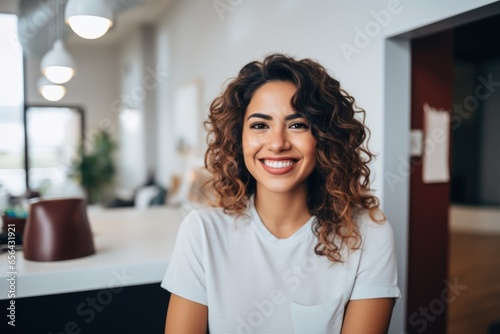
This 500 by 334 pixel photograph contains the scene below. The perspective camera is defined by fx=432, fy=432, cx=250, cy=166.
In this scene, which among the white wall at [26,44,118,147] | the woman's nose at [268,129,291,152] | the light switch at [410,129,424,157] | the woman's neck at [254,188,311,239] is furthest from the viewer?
the white wall at [26,44,118,147]

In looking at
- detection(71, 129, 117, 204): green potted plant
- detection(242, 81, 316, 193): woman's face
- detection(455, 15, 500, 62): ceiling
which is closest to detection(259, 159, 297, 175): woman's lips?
detection(242, 81, 316, 193): woman's face

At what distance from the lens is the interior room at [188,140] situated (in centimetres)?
153

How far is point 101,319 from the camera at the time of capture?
1567mm

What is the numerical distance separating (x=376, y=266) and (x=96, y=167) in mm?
7384

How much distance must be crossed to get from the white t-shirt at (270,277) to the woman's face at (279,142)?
0.17 metres

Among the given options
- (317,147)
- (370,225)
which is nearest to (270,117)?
(317,147)

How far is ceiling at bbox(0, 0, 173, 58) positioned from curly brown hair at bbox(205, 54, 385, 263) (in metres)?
2.18

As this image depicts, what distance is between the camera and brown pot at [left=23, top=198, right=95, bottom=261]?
58.4 inches

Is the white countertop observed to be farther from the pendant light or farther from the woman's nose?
the pendant light

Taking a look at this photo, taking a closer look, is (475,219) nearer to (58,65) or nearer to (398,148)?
(398,148)

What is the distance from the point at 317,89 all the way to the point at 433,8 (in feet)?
2.68

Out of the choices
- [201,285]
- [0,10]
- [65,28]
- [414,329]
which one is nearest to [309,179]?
[201,285]

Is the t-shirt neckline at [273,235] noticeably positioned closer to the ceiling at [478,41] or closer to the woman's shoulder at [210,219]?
the woman's shoulder at [210,219]

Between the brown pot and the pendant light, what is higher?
the pendant light
